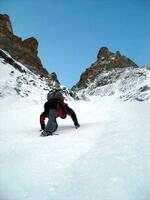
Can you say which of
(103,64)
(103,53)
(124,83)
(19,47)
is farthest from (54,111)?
(103,53)

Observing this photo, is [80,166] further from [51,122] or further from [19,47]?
[19,47]

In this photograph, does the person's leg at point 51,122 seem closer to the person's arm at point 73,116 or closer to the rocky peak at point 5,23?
the person's arm at point 73,116

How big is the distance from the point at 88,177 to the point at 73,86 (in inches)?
6133

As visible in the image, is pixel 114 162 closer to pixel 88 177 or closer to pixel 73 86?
pixel 88 177

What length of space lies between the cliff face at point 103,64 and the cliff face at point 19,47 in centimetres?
5516

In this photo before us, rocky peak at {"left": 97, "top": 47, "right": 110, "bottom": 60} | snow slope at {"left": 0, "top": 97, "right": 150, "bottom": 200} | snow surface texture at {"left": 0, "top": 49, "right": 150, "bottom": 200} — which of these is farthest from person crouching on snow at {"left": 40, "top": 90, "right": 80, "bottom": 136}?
rocky peak at {"left": 97, "top": 47, "right": 110, "bottom": 60}

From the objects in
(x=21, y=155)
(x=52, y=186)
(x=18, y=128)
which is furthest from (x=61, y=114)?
(x=52, y=186)

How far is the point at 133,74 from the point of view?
107062mm

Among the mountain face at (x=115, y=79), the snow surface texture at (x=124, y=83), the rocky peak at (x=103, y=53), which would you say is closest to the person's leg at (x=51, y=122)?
the mountain face at (x=115, y=79)

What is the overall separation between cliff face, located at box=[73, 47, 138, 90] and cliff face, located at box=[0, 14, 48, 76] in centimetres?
5516

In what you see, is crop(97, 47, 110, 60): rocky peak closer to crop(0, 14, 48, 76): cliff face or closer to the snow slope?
crop(0, 14, 48, 76): cliff face

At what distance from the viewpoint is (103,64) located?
153 metres

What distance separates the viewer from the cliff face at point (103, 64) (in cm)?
14862

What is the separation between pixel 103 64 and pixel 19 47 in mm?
83128
